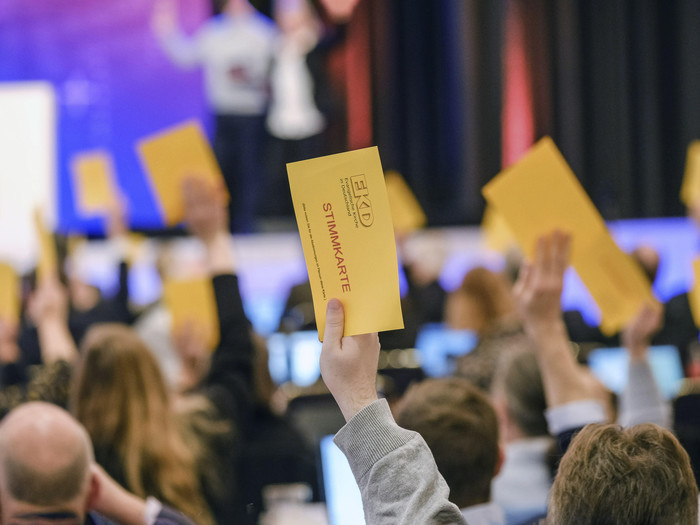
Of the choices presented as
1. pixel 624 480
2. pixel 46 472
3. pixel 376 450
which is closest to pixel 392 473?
pixel 376 450

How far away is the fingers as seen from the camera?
1253 mm

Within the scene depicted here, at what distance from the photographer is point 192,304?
10.1 ft

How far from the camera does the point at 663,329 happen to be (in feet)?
14.6

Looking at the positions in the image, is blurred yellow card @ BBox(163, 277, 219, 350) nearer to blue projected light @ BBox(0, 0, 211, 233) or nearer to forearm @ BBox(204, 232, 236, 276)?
forearm @ BBox(204, 232, 236, 276)

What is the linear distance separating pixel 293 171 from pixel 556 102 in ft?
26.5

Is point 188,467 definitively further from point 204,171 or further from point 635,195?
point 635,195

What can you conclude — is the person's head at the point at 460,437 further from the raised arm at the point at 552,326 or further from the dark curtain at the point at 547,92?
the dark curtain at the point at 547,92

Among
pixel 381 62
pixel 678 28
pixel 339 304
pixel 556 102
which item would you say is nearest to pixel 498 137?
pixel 556 102

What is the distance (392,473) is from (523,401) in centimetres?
121

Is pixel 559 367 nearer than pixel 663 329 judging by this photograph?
Yes

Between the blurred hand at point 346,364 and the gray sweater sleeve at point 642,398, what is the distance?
1.29 m

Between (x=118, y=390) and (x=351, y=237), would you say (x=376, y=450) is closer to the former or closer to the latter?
(x=351, y=237)

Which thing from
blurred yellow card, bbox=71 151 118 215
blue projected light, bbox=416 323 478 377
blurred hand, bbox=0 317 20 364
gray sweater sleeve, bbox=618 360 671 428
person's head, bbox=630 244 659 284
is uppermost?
blurred yellow card, bbox=71 151 118 215

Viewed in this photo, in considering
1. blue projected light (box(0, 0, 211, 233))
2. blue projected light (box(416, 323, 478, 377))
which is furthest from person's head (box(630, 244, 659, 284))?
blue projected light (box(0, 0, 211, 233))
